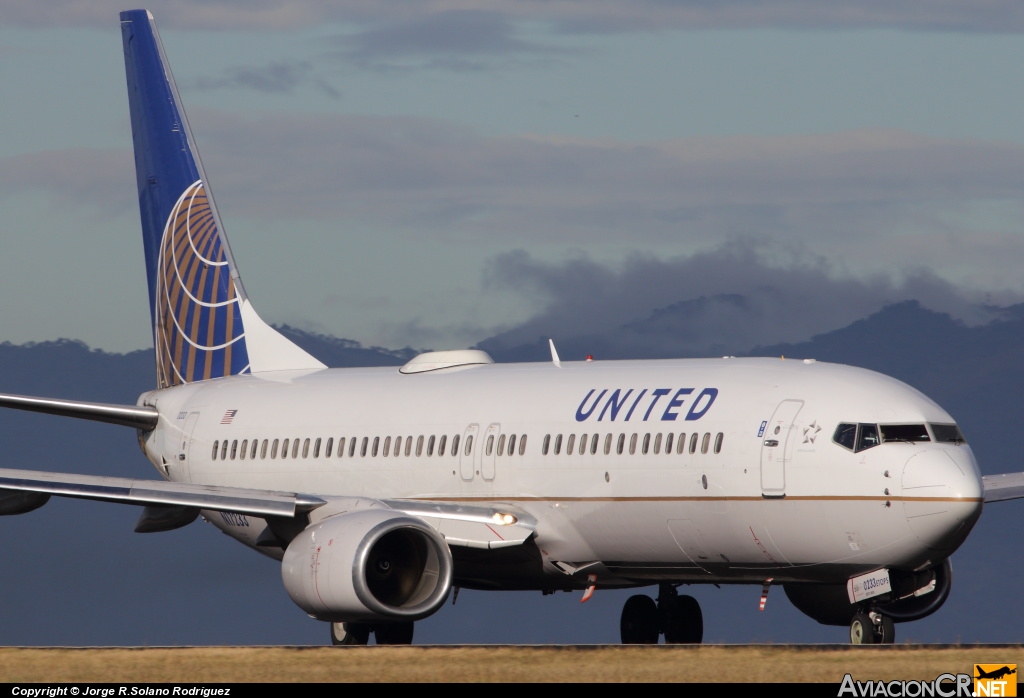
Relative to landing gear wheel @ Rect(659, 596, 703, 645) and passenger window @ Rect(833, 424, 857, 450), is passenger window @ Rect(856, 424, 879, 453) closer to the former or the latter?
passenger window @ Rect(833, 424, 857, 450)

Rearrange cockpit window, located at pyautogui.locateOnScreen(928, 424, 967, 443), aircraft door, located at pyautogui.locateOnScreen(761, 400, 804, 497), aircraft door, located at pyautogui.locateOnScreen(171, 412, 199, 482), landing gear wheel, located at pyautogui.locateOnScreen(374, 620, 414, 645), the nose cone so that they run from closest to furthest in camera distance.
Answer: the nose cone, cockpit window, located at pyautogui.locateOnScreen(928, 424, 967, 443), aircraft door, located at pyautogui.locateOnScreen(761, 400, 804, 497), landing gear wheel, located at pyautogui.locateOnScreen(374, 620, 414, 645), aircraft door, located at pyautogui.locateOnScreen(171, 412, 199, 482)

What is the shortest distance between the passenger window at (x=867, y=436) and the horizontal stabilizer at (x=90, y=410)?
13.3m

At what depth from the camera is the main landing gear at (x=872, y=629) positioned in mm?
25172

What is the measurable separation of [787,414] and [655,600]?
7.40 m

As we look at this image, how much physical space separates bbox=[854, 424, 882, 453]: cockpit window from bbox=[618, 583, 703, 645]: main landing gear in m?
7.04

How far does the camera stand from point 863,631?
2522 centimetres

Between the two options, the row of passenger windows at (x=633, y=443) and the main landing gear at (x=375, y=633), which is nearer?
the row of passenger windows at (x=633, y=443)

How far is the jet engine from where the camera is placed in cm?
2573

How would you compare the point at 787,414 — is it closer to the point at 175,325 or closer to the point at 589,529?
the point at 589,529

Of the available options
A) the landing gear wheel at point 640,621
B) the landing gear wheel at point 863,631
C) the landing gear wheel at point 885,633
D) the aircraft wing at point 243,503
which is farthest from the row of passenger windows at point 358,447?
the landing gear wheel at point 885,633

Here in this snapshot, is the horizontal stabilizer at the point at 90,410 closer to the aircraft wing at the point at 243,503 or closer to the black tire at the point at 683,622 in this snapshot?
the aircraft wing at the point at 243,503

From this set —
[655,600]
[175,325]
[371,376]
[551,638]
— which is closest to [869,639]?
[655,600]

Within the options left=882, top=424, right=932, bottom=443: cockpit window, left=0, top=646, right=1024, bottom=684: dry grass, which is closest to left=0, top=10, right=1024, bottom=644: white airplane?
left=882, top=424, right=932, bottom=443: cockpit window

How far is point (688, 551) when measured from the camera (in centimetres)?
2700
